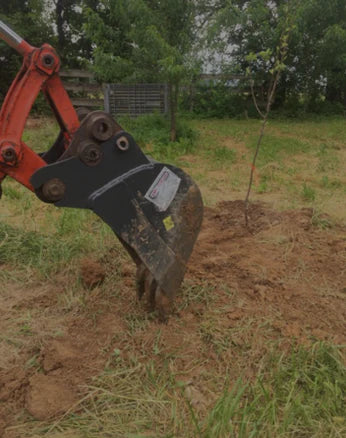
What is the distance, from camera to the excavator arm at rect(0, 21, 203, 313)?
5.82 ft

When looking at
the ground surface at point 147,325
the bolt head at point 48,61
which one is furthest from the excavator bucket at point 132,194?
the ground surface at point 147,325

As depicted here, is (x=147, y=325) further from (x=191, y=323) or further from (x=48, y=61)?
(x=48, y=61)

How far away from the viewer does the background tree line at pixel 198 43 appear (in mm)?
7148

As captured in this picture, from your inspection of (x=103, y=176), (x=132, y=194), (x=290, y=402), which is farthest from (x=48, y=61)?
(x=290, y=402)

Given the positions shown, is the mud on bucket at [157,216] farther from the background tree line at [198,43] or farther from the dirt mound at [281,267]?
the background tree line at [198,43]

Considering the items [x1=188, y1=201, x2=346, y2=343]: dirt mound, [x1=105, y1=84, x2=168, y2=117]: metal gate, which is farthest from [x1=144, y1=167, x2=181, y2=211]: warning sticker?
[x1=105, y1=84, x2=168, y2=117]: metal gate

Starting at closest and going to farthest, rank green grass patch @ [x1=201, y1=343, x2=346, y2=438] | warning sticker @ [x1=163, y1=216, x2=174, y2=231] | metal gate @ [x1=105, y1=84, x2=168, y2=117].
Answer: green grass patch @ [x1=201, y1=343, x2=346, y2=438] → warning sticker @ [x1=163, y1=216, x2=174, y2=231] → metal gate @ [x1=105, y1=84, x2=168, y2=117]

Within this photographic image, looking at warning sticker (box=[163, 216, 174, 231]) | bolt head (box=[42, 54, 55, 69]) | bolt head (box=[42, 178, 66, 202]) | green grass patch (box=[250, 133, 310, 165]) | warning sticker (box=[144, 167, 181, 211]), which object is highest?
bolt head (box=[42, 54, 55, 69])

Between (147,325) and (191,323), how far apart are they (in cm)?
27

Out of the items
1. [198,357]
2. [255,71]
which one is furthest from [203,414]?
[255,71]

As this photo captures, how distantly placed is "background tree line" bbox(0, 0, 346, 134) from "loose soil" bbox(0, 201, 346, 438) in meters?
4.26

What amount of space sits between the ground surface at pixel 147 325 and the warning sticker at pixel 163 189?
784mm

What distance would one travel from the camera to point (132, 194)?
1951mm

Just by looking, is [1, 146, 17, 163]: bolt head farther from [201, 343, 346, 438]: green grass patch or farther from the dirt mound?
the dirt mound
